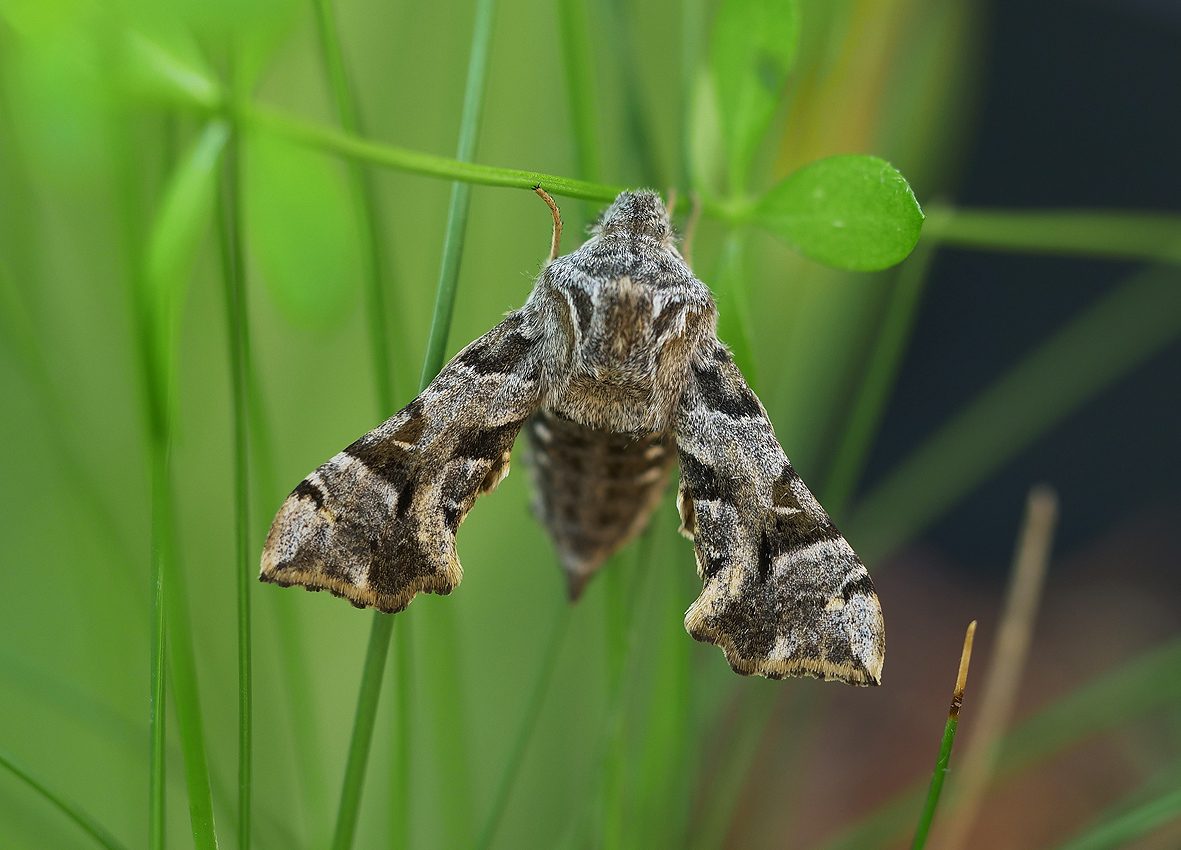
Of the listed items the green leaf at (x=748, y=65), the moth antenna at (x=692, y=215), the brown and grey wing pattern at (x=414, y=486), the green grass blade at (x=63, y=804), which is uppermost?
the green leaf at (x=748, y=65)

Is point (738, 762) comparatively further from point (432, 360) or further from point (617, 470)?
point (432, 360)

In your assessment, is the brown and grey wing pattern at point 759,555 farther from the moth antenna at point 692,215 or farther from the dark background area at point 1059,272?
the dark background area at point 1059,272

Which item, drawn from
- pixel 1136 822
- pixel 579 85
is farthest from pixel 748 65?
pixel 1136 822

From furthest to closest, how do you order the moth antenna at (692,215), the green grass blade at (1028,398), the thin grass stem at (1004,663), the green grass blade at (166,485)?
the green grass blade at (1028,398)
the thin grass stem at (1004,663)
the moth antenna at (692,215)
the green grass blade at (166,485)

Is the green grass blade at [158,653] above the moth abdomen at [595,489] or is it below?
below

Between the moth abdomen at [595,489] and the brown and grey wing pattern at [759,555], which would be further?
the moth abdomen at [595,489]

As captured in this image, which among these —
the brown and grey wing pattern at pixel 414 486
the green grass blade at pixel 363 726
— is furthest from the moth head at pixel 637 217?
the green grass blade at pixel 363 726

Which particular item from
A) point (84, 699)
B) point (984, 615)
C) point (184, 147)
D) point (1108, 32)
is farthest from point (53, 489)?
point (1108, 32)

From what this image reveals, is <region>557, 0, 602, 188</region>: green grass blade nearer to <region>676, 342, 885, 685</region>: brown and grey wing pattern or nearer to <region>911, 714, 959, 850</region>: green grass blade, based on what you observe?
<region>676, 342, 885, 685</region>: brown and grey wing pattern
